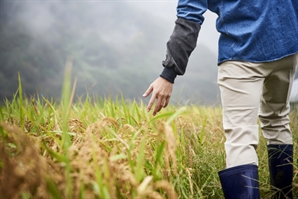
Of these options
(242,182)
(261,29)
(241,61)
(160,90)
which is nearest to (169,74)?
(160,90)

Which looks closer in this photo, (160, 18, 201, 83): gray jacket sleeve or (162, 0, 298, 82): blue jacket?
(162, 0, 298, 82): blue jacket

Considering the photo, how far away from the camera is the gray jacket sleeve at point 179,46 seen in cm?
145

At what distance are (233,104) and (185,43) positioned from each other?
377 millimetres

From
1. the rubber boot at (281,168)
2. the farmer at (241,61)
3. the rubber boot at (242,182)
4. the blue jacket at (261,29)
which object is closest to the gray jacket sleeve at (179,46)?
the farmer at (241,61)

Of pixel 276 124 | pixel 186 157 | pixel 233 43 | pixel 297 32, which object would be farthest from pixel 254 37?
pixel 186 157

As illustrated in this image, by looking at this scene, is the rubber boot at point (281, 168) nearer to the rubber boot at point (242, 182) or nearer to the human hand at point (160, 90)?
the rubber boot at point (242, 182)

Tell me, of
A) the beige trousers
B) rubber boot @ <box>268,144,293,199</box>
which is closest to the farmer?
the beige trousers

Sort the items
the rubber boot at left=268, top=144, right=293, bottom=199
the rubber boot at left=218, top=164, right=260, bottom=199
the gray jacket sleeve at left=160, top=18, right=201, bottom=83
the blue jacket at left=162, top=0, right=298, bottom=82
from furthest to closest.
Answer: the rubber boot at left=268, top=144, right=293, bottom=199 < the gray jacket sleeve at left=160, top=18, right=201, bottom=83 < the blue jacket at left=162, top=0, right=298, bottom=82 < the rubber boot at left=218, top=164, right=260, bottom=199

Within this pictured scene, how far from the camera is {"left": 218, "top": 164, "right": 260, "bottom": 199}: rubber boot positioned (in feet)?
4.08

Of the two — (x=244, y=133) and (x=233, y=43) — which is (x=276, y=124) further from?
(x=233, y=43)

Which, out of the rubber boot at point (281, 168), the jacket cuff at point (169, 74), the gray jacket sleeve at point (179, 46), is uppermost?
the gray jacket sleeve at point (179, 46)

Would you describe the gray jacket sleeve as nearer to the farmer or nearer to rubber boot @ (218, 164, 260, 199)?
the farmer

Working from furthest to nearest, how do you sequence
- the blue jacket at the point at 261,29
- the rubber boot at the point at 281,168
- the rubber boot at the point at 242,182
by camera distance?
the rubber boot at the point at 281,168, the blue jacket at the point at 261,29, the rubber boot at the point at 242,182

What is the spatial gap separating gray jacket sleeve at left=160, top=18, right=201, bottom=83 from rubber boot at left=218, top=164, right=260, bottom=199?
52 cm
